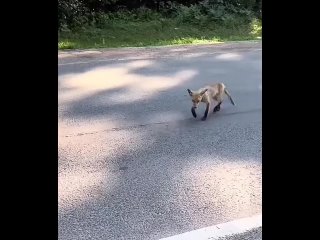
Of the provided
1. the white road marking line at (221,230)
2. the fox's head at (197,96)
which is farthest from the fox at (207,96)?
the white road marking line at (221,230)

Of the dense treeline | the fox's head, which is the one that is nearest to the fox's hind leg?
the fox's head

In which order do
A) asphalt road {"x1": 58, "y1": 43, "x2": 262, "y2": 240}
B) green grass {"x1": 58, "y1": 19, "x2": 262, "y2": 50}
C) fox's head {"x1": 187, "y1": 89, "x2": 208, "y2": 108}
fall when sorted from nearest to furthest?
asphalt road {"x1": 58, "y1": 43, "x2": 262, "y2": 240} < fox's head {"x1": 187, "y1": 89, "x2": 208, "y2": 108} < green grass {"x1": 58, "y1": 19, "x2": 262, "y2": 50}

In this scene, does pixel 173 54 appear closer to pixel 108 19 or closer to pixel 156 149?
pixel 108 19

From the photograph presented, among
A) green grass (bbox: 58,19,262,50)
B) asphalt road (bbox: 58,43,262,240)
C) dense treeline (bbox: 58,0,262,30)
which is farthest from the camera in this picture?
dense treeline (bbox: 58,0,262,30)

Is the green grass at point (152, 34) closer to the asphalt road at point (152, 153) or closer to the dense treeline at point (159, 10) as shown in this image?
the dense treeline at point (159, 10)

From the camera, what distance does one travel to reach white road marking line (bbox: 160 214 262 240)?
3.50 metres

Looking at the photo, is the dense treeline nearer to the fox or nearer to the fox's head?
the fox

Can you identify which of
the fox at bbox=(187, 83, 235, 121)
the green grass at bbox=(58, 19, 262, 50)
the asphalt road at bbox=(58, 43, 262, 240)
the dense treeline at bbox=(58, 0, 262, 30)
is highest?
the dense treeline at bbox=(58, 0, 262, 30)

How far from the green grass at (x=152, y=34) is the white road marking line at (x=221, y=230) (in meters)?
11.9

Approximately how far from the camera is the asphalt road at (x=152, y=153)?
13.6 ft

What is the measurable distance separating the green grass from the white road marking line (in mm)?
11887

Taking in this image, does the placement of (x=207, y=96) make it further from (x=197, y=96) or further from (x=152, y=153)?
(x=152, y=153)
